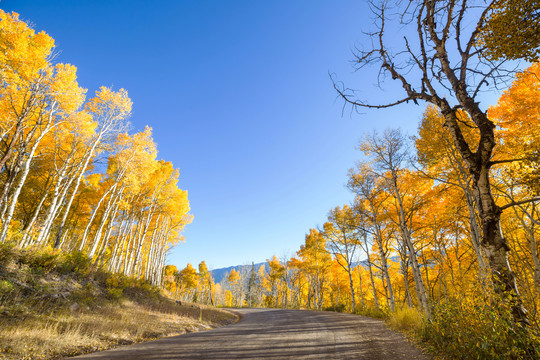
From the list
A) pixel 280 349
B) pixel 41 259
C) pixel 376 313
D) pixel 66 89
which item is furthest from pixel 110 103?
pixel 376 313

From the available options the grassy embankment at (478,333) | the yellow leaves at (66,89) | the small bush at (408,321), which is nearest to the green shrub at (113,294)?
the yellow leaves at (66,89)

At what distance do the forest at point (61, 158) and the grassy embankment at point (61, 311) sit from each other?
1.12 m

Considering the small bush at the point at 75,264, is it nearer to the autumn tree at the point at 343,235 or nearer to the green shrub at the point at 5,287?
the green shrub at the point at 5,287

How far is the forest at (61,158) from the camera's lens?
30.9ft

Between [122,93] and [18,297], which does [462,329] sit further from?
[122,93]

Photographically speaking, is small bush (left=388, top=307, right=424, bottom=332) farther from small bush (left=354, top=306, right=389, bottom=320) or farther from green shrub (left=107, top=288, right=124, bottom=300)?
green shrub (left=107, top=288, right=124, bottom=300)

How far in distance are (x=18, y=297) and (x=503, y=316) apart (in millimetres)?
11529

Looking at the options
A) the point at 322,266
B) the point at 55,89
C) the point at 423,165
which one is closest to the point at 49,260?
the point at 55,89

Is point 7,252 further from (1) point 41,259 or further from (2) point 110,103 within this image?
(2) point 110,103

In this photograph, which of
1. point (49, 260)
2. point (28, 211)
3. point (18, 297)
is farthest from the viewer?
point (28, 211)

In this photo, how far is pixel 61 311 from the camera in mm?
6820

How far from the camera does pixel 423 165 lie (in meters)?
10.2

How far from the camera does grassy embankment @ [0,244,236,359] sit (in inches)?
188

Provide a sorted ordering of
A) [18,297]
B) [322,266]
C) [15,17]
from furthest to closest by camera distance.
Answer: [322,266] → [15,17] → [18,297]
